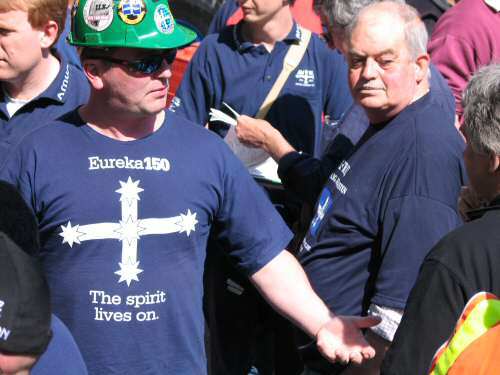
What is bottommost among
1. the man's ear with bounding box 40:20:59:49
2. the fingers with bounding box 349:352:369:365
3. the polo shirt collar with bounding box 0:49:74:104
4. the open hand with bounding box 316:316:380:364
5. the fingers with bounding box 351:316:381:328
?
the fingers with bounding box 349:352:369:365

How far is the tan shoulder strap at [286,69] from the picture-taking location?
5.00 m

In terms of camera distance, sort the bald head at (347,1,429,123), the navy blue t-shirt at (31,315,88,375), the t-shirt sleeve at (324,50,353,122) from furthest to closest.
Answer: the t-shirt sleeve at (324,50,353,122), the bald head at (347,1,429,123), the navy blue t-shirt at (31,315,88,375)

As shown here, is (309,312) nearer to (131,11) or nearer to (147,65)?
(147,65)

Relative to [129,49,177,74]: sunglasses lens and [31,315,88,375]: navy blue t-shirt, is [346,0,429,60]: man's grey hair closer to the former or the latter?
[129,49,177,74]: sunglasses lens

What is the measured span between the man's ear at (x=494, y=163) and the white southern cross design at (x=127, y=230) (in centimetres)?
101

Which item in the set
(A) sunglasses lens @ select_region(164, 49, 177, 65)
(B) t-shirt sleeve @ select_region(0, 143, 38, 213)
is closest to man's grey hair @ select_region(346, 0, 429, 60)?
(A) sunglasses lens @ select_region(164, 49, 177, 65)

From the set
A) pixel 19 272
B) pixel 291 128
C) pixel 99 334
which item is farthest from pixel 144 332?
pixel 291 128

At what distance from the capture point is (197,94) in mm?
5152

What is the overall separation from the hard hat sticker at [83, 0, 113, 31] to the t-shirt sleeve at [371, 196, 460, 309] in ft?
3.64

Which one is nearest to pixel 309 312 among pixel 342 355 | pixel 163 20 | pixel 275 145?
pixel 342 355

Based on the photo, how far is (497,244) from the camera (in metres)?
2.77

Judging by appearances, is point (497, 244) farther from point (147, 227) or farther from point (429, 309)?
point (147, 227)

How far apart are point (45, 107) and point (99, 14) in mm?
966

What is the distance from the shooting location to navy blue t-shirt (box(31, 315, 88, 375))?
8.27 feet
